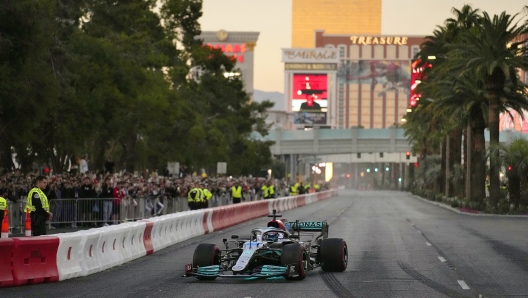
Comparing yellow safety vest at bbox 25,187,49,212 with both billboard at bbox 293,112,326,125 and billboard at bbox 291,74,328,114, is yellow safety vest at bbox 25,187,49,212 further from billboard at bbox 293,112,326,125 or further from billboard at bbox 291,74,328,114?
billboard at bbox 291,74,328,114

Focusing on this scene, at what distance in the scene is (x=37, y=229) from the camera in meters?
21.5

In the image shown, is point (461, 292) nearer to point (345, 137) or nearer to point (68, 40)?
point (68, 40)

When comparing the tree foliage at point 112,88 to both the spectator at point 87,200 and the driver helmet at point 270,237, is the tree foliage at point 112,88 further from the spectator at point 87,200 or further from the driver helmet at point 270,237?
the driver helmet at point 270,237

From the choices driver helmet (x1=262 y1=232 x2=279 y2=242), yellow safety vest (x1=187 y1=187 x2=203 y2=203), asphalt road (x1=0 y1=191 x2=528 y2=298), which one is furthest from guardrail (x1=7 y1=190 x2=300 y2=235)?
driver helmet (x1=262 y1=232 x2=279 y2=242)

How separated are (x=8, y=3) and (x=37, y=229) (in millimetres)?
12848

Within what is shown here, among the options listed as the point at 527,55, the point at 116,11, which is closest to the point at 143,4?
the point at 116,11

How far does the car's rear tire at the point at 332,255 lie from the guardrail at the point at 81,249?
4.19 m

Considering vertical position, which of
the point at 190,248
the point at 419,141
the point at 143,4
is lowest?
the point at 190,248

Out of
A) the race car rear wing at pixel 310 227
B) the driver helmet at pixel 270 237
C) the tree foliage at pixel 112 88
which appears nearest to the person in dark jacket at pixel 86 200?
the tree foliage at pixel 112 88

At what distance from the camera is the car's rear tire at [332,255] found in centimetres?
1923

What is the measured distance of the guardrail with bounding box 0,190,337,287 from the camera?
16906 millimetres

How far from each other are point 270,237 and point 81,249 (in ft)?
11.4

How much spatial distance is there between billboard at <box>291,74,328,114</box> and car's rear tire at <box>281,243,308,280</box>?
16212 centimetres

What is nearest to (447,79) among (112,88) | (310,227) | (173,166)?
(173,166)
